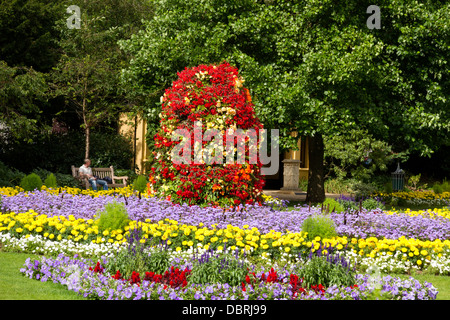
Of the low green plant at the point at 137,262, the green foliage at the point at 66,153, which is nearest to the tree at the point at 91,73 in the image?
the green foliage at the point at 66,153

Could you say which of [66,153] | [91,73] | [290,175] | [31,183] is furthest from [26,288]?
[290,175]

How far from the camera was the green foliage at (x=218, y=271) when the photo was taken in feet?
14.7

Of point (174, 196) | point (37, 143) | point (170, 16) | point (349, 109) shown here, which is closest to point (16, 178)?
point (37, 143)

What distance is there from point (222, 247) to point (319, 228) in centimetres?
132

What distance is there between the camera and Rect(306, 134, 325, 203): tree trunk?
1277cm

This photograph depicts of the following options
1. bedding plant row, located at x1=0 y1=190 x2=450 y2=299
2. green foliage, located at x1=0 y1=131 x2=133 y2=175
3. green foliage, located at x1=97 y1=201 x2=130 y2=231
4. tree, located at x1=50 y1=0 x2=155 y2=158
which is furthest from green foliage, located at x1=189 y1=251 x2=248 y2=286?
green foliage, located at x1=0 y1=131 x2=133 y2=175

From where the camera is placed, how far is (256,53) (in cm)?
1191

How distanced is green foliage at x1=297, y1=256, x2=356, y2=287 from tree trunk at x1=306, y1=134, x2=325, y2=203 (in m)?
8.16

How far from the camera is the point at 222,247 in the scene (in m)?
5.43

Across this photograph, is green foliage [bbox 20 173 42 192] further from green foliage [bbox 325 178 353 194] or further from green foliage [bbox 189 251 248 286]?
green foliage [bbox 325 178 353 194]

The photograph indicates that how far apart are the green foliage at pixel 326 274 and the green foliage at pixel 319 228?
1326 mm

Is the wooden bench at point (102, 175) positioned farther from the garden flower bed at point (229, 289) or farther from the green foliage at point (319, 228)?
the garden flower bed at point (229, 289)

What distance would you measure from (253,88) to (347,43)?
219 cm
